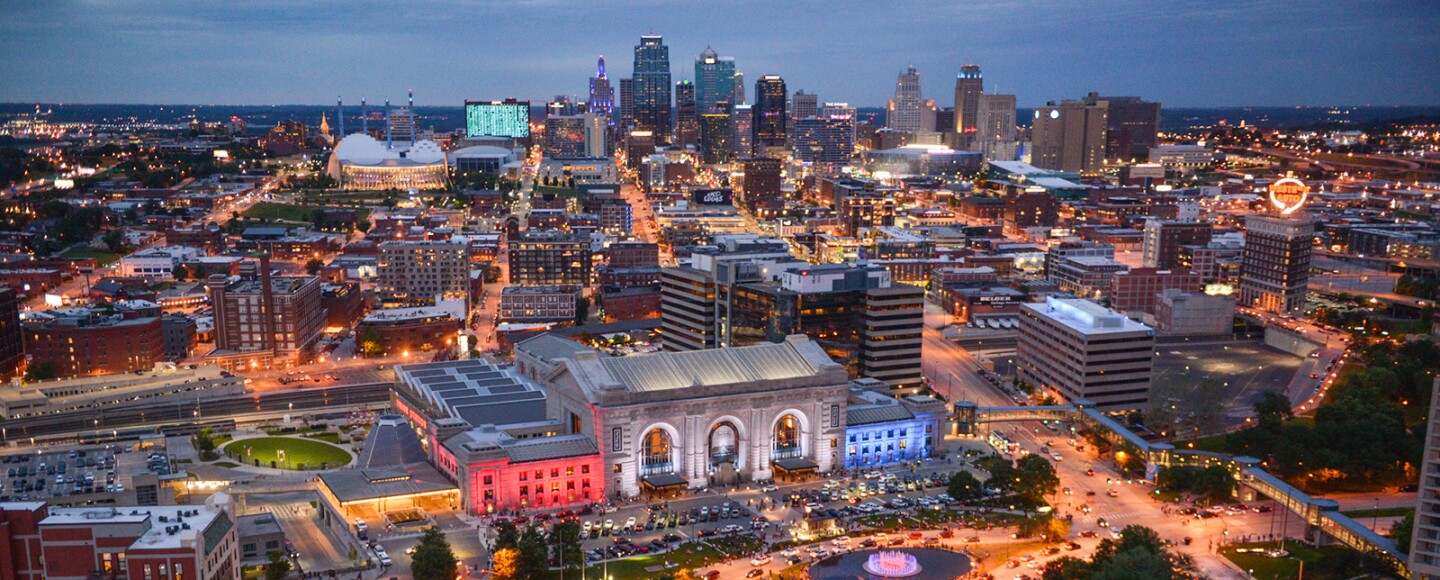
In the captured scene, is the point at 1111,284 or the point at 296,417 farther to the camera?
the point at 1111,284

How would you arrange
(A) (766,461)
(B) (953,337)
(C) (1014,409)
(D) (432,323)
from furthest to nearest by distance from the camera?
(B) (953,337)
(D) (432,323)
(C) (1014,409)
(A) (766,461)

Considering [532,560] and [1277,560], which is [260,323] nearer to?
[532,560]

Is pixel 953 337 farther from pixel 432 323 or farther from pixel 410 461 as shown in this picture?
pixel 410 461

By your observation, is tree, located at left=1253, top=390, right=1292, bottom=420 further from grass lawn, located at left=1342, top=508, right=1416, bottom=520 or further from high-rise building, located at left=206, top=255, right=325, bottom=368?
high-rise building, located at left=206, top=255, right=325, bottom=368

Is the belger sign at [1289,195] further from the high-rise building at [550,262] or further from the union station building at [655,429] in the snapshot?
the high-rise building at [550,262]

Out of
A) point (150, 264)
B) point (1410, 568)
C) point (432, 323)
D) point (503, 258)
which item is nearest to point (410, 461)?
point (432, 323)

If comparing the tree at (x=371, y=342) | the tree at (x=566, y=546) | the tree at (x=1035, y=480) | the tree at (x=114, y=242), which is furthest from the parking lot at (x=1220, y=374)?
the tree at (x=114, y=242)
